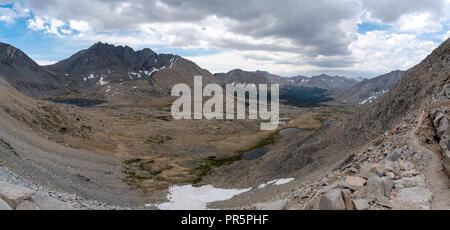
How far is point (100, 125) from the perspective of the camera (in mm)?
111750

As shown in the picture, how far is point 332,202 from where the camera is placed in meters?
15.1

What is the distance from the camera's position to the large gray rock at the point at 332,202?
1509 centimetres

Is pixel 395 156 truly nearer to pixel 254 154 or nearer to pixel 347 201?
pixel 347 201

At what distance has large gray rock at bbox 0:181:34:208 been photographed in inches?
572

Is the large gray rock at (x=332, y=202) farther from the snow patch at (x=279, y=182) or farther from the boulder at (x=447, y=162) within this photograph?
the snow patch at (x=279, y=182)

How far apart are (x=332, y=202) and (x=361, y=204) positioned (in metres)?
1.56

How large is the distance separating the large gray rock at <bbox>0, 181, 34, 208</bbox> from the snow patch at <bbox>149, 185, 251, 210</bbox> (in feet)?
88.5

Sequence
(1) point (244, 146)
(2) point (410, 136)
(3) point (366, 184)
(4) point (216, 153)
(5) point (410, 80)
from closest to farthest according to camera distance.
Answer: (3) point (366, 184)
(2) point (410, 136)
(5) point (410, 80)
(4) point (216, 153)
(1) point (244, 146)

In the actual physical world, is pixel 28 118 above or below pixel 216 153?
above

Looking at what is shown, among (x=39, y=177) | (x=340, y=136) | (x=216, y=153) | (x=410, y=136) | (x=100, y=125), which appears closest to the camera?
(x=410, y=136)

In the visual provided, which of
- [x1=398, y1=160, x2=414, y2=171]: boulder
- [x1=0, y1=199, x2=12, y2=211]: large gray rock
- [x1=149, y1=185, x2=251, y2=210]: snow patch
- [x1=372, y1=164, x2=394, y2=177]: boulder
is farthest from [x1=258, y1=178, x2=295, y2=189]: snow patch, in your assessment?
[x1=0, y1=199, x2=12, y2=211]: large gray rock

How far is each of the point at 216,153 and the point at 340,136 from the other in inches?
2018
